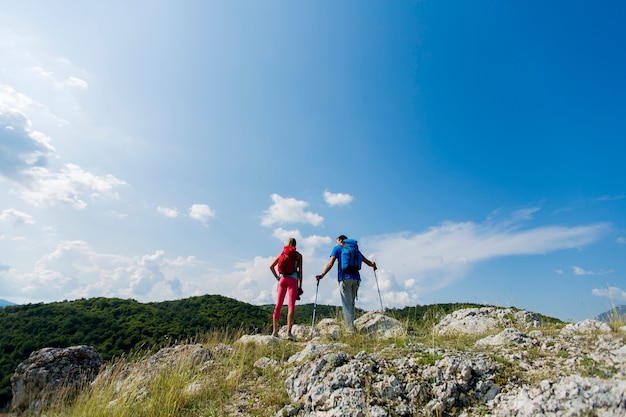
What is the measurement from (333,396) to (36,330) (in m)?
52.6

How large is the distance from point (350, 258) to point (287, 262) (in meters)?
Answer: 1.80

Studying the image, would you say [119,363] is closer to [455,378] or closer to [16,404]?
[16,404]

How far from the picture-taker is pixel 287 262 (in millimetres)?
9617

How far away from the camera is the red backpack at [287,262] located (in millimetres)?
9602

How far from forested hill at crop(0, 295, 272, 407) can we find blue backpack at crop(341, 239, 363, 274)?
24142 mm

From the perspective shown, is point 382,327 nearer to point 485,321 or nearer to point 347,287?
point 347,287

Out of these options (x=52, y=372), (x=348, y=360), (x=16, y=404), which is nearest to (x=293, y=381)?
(x=348, y=360)

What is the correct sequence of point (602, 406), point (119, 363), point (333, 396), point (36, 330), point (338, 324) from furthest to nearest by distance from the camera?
point (36, 330), point (338, 324), point (119, 363), point (333, 396), point (602, 406)

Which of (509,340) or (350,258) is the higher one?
(350,258)

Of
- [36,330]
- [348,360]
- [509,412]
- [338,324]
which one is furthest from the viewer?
[36,330]

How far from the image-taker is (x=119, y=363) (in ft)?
26.0

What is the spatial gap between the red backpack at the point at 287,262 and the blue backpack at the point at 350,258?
140cm

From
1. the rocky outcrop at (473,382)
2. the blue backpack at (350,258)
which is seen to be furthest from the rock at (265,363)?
the blue backpack at (350,258)

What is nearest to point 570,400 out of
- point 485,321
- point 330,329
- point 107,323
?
point 330,329
